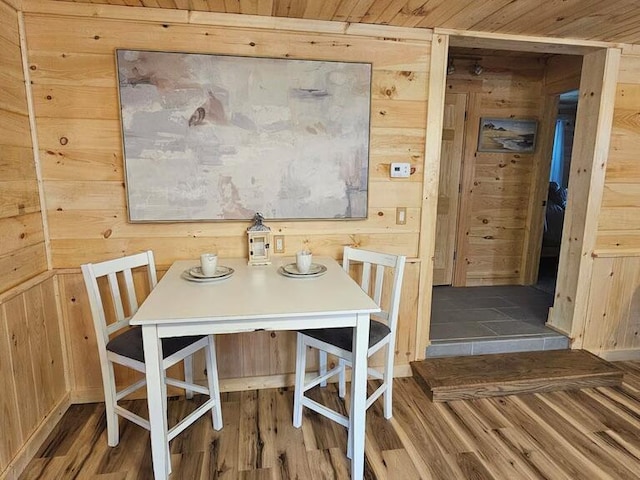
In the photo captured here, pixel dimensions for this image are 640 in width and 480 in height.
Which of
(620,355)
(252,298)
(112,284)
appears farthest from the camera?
(620,355)

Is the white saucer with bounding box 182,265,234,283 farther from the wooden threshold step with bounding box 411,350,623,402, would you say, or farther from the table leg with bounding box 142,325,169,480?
the wooden threshold step with bounding box 411,350,623,402

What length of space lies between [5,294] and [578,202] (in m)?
3.43

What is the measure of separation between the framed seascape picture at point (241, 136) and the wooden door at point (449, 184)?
1809mm

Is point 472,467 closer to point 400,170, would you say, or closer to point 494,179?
point 400,170

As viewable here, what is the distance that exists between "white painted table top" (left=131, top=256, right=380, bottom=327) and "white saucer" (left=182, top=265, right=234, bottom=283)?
0.02 m

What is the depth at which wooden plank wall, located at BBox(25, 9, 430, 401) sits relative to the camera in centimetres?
200

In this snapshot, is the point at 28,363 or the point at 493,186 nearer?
the point at 28,363

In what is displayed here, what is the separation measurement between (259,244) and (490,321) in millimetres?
2050

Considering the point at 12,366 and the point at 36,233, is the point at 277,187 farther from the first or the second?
the point at 12,366

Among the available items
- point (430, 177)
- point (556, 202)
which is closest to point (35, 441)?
point (430, 177)

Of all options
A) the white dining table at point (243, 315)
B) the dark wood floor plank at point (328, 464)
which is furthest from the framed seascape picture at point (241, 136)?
the dark wood floor plank at point (328, 464)

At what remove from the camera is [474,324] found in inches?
118

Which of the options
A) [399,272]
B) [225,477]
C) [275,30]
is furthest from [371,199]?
[225,477]

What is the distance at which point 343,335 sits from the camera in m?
1.88
